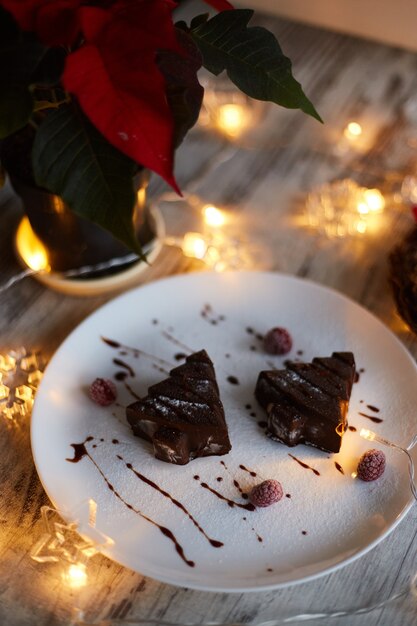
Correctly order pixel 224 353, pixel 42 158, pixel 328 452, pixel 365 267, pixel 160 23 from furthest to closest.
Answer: pixel 365 267, pixel 224 353, pixel 328 452, pixel 42 158, pixel 160 23

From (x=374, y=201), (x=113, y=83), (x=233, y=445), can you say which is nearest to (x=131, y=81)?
(x=113, y=83)

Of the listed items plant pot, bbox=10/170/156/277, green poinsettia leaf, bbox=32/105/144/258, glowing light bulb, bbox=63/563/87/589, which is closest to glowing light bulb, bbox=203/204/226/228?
plant pot, bbox=10/170/156/277

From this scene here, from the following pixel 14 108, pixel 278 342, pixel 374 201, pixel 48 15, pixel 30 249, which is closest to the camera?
pixel 48 15

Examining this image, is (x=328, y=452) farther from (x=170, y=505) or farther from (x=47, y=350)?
(x=47, y=350)

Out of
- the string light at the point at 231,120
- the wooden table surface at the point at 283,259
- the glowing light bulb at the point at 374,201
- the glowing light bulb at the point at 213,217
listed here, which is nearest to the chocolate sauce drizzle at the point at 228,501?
the wooden table surface at the point at 283,259

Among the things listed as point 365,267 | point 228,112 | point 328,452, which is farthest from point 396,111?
point 328,452

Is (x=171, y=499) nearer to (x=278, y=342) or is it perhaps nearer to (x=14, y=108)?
(x=278, y=342)

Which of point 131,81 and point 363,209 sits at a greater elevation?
point 131,81
